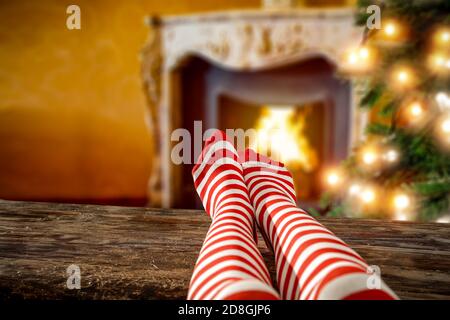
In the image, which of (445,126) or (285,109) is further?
(285,109)

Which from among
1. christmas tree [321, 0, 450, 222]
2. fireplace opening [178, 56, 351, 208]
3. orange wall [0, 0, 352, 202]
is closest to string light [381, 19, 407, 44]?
christmas tree [321, 0, 450, 222]

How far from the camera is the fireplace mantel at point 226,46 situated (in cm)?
224

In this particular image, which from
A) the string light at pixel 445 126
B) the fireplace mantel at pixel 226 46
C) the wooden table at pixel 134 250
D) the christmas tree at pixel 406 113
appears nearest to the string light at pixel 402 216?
the christmas tree at pixel 406 113

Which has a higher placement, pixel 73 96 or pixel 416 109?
pixel 73 96

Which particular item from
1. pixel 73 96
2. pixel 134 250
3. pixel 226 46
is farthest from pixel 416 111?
pixel 73 96

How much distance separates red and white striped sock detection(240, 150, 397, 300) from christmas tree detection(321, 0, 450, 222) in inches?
20.1

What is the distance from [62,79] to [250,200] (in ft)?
8.31

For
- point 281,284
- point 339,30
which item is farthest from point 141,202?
point 281,284

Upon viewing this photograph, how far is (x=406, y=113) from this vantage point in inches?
45.2

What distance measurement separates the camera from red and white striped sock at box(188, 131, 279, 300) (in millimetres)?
401

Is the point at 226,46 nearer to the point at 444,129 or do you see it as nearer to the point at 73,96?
the point at 73,96

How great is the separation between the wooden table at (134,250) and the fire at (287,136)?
1.81 meters

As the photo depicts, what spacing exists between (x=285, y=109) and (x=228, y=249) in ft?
7.05

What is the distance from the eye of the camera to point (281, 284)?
1.64 ft
